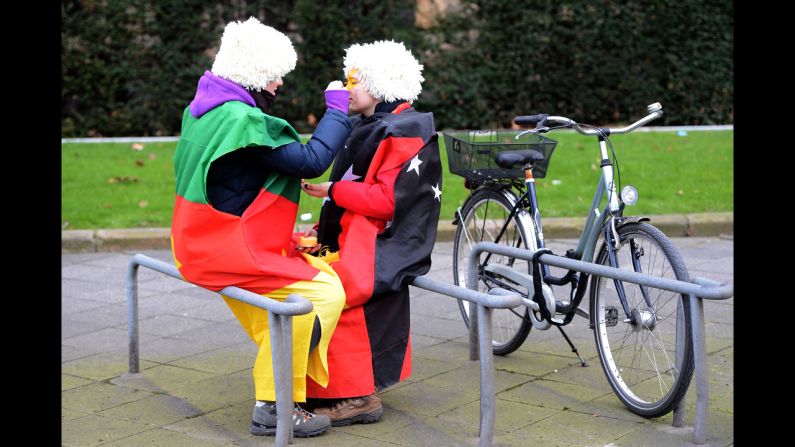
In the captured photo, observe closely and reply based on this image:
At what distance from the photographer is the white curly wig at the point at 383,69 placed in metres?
4.68

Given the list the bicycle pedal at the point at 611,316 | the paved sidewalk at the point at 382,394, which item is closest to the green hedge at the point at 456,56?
the paved sidewalk at the point at 382,394

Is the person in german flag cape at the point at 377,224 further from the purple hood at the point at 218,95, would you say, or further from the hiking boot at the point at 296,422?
the purple hood at the point at 218,95

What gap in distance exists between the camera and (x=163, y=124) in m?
13.6

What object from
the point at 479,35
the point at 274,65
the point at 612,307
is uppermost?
the point at 479,35

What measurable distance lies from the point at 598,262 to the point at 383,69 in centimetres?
125

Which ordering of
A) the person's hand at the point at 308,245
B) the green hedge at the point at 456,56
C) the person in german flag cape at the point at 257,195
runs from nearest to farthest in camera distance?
the person in german flag cape at the point at 257,195 < the person's hand at the point at 308,245 < the green hedge at the point at 456,56

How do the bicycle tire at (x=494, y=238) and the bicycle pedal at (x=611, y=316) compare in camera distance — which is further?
the bicycle tire at (x=494, y=238)

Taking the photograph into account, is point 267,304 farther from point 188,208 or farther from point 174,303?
point 174,303

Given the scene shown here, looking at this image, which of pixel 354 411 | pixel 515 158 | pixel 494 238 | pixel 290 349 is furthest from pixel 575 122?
pixel 290 349

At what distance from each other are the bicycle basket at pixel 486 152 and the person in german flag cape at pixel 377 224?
619 millimetres

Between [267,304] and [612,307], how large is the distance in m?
1.62

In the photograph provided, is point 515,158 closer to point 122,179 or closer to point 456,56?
point 122,179

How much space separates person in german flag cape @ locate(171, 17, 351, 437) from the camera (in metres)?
4.36
